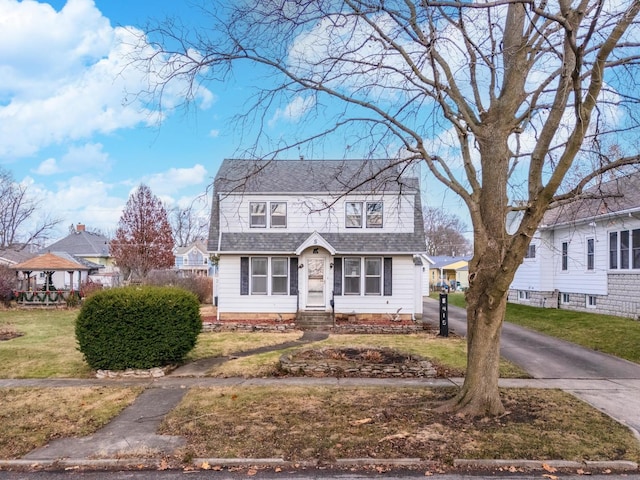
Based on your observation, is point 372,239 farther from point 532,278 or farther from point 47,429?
point 47,429

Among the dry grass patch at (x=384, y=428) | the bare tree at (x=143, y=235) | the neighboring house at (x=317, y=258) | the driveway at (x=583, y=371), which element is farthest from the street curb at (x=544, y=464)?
the bare tree at (x=143, y=235)

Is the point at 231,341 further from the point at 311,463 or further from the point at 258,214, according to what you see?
the point at 311,463

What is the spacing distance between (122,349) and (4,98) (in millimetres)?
13254

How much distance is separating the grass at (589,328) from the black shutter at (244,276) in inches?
442

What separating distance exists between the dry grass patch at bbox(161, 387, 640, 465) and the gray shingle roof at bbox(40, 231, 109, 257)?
5028cm

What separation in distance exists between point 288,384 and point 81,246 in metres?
51.9

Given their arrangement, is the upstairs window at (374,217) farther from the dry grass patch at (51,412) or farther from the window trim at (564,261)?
the dry grass patch at (51,412)

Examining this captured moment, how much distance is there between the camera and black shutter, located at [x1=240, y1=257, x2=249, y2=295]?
18.8 metres

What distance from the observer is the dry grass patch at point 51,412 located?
630 cm

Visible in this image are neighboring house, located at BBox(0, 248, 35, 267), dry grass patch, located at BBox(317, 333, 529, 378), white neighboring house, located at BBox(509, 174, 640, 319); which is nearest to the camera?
dry grass patch, located at BBox(317, 333, 529, 378)

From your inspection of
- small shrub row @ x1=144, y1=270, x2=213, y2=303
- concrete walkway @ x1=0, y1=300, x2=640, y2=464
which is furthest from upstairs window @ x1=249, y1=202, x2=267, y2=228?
small shrub row @ x1=144, y1=270, x2=213, y2=303

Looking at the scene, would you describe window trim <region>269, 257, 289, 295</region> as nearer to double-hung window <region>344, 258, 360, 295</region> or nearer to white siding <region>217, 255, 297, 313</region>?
white siding <region>217, 255, 297, 313</region>

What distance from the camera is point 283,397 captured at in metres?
8.11

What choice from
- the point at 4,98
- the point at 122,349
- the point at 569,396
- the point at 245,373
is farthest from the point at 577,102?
the point at 4,98
